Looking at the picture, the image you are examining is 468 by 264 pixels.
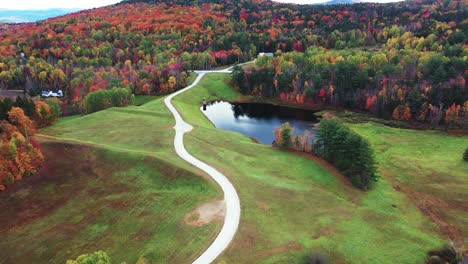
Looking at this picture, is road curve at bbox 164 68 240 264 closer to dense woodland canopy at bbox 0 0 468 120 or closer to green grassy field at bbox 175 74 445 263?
green grassy field at bbox 175 74 445 263

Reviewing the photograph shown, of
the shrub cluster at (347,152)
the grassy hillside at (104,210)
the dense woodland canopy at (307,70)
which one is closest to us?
A: the grassy hillside at (104,210)

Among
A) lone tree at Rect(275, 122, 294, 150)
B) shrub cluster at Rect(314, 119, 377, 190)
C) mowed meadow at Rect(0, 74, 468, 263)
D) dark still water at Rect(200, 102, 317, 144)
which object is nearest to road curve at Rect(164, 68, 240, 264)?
mowed meadow at Rect(0, 74, 468, 263)

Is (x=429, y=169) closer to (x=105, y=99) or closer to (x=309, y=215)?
(x=309, y=215)

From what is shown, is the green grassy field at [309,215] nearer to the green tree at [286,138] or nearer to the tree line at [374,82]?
the green tree at [286,138]

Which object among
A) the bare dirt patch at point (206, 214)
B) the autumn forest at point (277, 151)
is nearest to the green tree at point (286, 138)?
the autumn forest at point (277, 151)

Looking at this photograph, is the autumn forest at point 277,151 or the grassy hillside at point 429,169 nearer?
the autumn forest at point 277,151

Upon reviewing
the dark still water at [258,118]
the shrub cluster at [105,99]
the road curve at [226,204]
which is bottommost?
the dark still water at [258,118]
